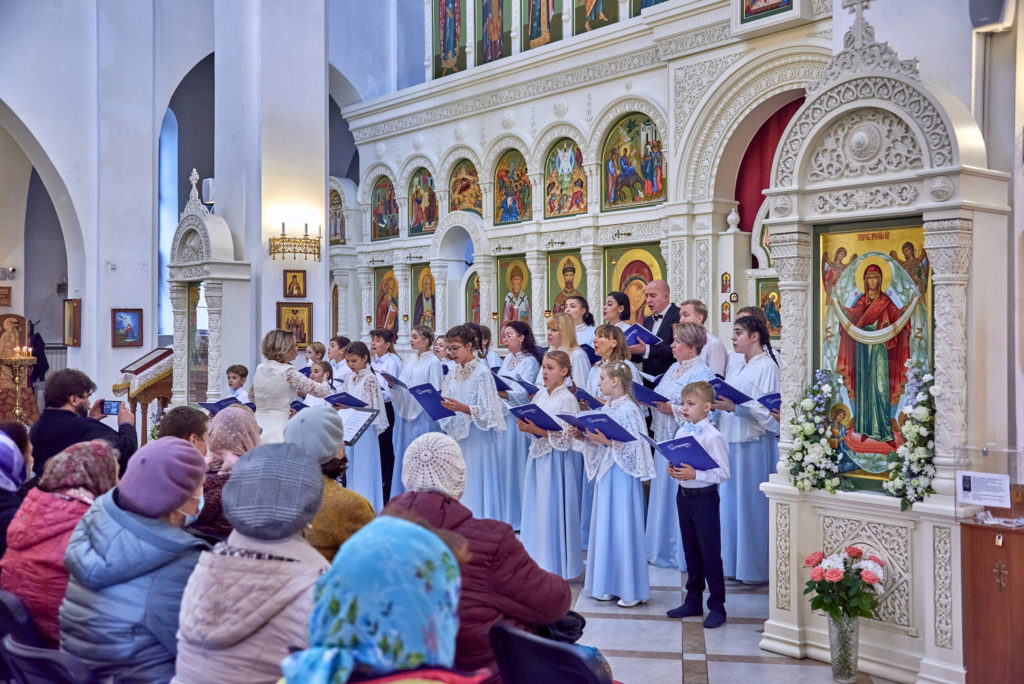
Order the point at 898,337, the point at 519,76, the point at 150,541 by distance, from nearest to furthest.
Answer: the point at 150,541 < the point at 898,337 < the point at 519,76

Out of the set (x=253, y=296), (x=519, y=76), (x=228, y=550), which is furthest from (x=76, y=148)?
(x=228, y=550)

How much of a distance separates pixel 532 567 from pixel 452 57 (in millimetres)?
14675

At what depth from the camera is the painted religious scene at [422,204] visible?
16891mm

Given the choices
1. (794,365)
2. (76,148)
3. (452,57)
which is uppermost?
(452,57)

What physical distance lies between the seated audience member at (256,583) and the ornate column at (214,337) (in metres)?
9.97

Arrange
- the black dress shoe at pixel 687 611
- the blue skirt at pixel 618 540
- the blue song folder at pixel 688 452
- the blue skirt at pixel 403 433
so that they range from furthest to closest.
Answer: the blue skirt at pixel 403 433, the blue skirt at pixel 618 540, the black dress shoe at pixel 687 611, the blue song folder at pixel 688 452

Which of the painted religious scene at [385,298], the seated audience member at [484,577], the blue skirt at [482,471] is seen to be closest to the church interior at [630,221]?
the painted religious scene at [385,298]

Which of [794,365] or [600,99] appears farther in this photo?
[600,99]

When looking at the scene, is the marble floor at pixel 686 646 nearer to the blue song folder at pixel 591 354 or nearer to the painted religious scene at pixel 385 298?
the blue song folder at pixel 591 354

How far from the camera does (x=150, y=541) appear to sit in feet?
10.0

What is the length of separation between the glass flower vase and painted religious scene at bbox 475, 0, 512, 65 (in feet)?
40.6

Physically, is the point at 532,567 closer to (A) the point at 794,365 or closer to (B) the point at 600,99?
(A) the point at 794,365

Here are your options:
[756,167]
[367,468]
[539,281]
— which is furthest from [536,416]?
[539,281]

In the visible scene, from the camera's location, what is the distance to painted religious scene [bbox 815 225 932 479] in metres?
4.85
